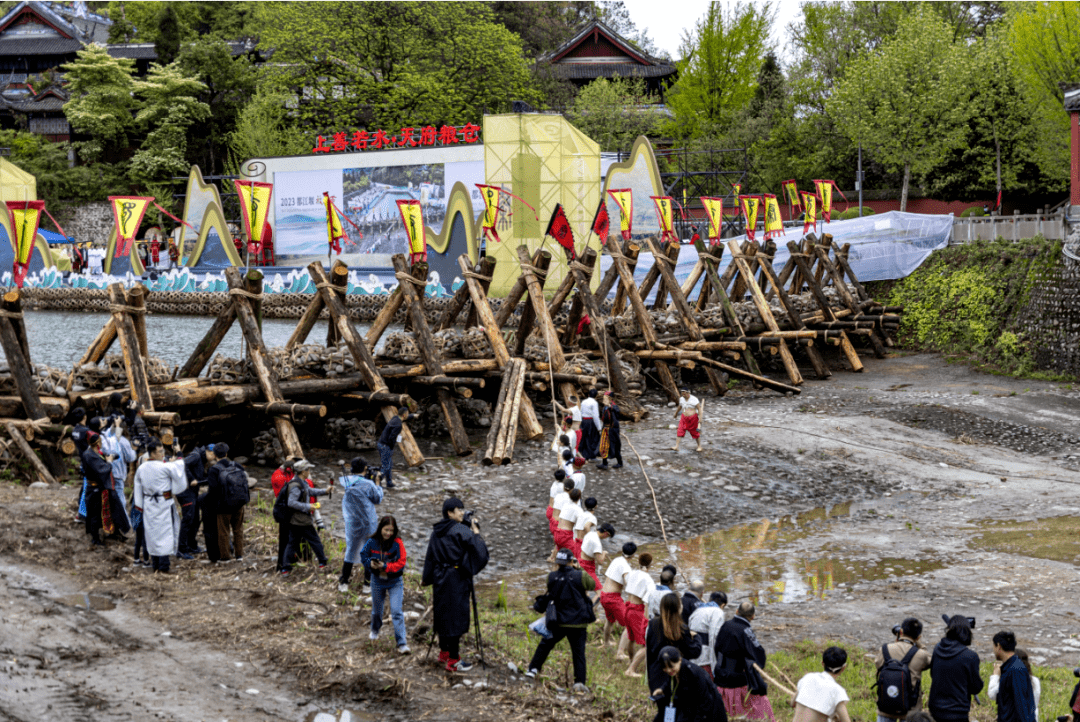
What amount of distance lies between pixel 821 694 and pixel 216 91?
55653 mm

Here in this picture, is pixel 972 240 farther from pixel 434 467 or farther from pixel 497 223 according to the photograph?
pixel 434 467

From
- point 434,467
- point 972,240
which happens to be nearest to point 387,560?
point 434,467

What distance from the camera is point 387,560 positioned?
28.1 ft

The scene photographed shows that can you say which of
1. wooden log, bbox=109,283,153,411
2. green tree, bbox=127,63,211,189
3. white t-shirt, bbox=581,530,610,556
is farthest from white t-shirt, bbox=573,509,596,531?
green tree, bbox=127,63,211,189

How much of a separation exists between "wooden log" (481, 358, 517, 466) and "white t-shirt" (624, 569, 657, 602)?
7657 mm

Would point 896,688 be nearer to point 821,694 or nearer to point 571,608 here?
point 821,694

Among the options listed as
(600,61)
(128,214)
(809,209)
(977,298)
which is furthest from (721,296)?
(600,61)

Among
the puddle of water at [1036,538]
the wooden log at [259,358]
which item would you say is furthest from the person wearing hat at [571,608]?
the wooden log at [259,358]

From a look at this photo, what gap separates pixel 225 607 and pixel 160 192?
1855 inches

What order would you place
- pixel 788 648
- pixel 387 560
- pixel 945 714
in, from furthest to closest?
pixel 788 648
pixel 387 560
pixel 945 714

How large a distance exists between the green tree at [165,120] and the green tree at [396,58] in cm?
502

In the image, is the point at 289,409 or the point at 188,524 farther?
the point at 289,409

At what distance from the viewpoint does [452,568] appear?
8.24m

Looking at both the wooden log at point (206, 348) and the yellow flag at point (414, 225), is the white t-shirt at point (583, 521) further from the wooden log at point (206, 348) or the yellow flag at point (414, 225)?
the yellow flag at point (414, 225)
